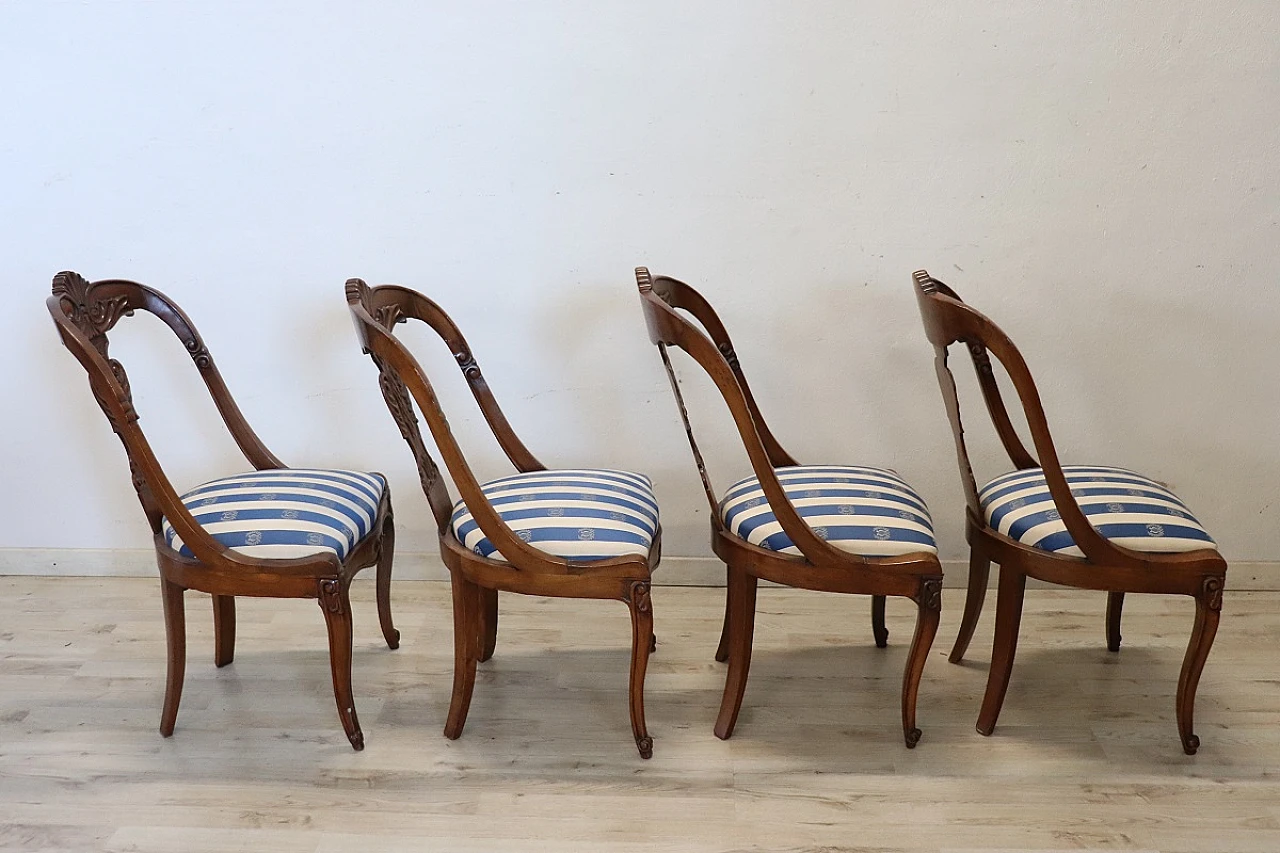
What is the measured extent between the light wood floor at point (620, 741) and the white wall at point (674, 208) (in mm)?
486

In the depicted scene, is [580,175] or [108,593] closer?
[580,175]

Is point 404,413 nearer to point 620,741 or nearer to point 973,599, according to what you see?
point 620,741

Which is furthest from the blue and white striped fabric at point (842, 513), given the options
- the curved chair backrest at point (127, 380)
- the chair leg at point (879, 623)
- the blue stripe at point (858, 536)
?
the curved chair backrest at point (127, 380)

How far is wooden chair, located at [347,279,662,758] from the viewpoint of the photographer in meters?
2.10

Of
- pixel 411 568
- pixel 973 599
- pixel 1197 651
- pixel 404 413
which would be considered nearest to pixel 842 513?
pixel 973 599

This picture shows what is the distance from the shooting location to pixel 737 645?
228 centimetres

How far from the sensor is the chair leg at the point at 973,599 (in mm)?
2465

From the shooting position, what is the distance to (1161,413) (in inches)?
114

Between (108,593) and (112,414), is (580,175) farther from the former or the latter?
(108,593)

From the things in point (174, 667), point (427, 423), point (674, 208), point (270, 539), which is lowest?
point (174, 667)

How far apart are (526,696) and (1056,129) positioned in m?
1.85

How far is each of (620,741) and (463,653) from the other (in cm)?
37

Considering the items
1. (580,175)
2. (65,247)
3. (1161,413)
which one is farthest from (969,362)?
A: (65,247)

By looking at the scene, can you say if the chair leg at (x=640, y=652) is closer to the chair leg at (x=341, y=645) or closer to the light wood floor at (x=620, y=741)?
the light wood floor at (x=620, y=741)
